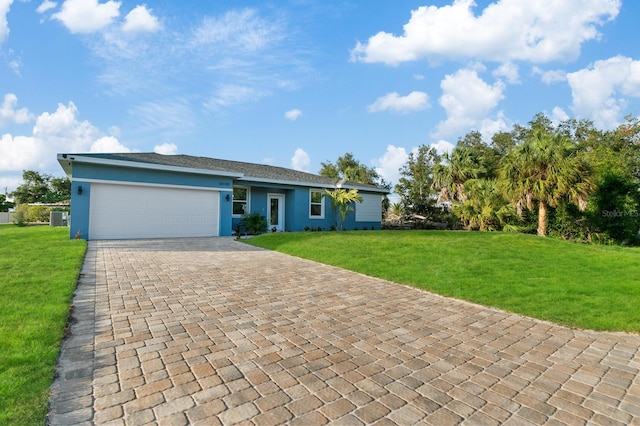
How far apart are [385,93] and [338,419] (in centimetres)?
1829

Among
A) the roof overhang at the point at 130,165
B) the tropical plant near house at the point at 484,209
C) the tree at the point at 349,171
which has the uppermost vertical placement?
the tree at the point at 349,171

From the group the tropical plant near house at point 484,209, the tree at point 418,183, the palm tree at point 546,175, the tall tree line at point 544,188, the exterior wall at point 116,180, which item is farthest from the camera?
the tree at point 418,183

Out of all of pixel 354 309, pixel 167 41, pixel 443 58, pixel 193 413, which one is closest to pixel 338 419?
pixel 193 413

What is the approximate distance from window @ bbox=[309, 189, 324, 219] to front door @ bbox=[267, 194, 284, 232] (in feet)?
5.40

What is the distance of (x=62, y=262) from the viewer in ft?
23.1

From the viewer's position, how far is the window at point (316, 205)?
1856 cm

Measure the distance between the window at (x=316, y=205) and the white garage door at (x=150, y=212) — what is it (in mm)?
5629

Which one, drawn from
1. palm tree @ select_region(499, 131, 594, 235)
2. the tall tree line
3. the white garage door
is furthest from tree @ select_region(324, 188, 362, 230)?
palm tree @ select_region(499, 131, 594, 235)

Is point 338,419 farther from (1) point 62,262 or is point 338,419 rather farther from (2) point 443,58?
(2) point 443,58

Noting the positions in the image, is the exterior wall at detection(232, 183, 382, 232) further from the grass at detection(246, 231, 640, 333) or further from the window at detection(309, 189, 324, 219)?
the grass at detection(246, 231, 640, 333)

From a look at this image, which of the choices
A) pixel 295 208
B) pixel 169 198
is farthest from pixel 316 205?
pixel 169 198

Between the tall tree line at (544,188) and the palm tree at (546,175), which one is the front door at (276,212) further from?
the palm tree at (546,175)

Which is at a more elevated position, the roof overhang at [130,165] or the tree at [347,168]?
the tree at [347,168]

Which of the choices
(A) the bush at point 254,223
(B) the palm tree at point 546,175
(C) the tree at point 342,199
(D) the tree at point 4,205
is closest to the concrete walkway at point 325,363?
(A) the bush at point 254,223
